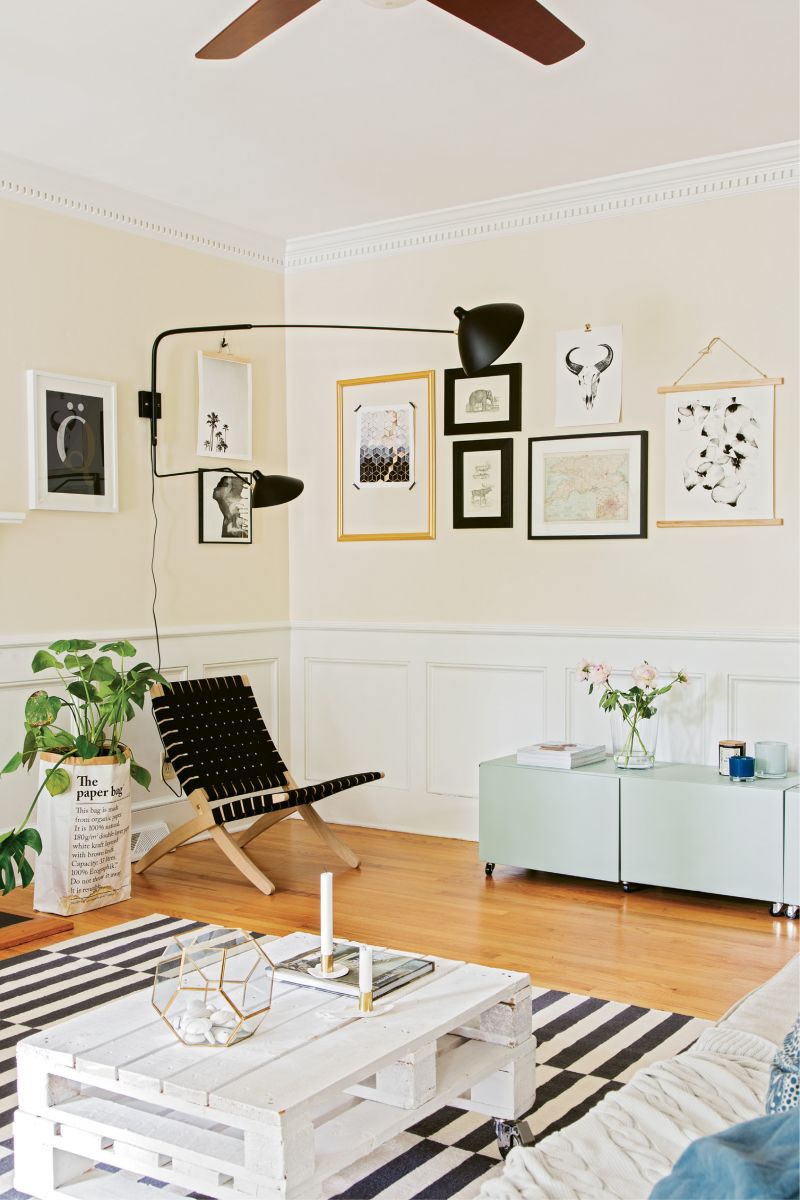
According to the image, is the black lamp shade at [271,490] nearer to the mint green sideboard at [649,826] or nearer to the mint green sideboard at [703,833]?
the mint green sideboard at [649,826]

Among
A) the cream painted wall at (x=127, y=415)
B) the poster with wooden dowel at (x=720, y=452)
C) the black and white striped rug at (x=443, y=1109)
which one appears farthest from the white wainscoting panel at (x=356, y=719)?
the black and white striped rug at (x=443, y=1109)

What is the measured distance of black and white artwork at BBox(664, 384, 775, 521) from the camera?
179 inches

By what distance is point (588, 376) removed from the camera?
4949 millimetres

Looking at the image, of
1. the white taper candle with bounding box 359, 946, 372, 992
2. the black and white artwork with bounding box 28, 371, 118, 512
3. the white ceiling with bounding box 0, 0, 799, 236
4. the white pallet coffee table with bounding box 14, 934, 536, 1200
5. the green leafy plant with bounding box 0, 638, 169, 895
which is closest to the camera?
the white pallet coffee table with bounding box 14, 934, 536, 1200

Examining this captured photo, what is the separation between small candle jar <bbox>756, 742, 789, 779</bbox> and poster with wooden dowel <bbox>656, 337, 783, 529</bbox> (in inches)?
33.7

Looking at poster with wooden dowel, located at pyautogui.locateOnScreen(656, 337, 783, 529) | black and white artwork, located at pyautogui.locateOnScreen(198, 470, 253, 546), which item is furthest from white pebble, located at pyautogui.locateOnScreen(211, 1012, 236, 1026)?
black and white artwork, located at pyautogui.locateOnScreen(198, 470, 253, 546)

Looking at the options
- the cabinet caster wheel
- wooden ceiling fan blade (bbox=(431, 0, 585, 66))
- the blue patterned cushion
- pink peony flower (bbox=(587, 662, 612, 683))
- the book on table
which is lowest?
the cabinet caster wheel

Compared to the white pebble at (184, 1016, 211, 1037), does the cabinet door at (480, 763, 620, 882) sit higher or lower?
lower

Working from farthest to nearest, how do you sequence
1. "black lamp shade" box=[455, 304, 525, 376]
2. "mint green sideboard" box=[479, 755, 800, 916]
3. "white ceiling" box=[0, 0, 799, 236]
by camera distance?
"mint green sideboard" box=[479, 755, 800, 916] < "black lamp shade" box=[455, 304, 525, 376] < "white ceiling" box=[0, 0, 799, 236]

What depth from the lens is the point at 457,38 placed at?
3502 mm

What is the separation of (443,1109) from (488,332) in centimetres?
243

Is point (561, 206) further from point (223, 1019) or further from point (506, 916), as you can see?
point (223, 1019)

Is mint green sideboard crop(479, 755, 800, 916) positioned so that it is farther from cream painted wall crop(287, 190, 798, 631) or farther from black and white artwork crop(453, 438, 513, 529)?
black and white artwork crop(453, 438, 513, 529)

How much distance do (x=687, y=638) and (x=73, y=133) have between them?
2998 millimetres
